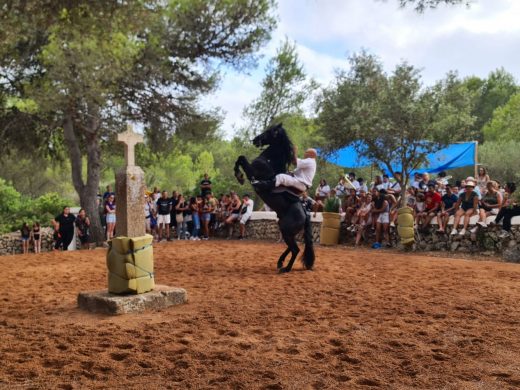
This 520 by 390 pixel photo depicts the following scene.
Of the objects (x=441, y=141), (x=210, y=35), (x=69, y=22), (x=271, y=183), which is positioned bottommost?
(x=271, y=183)

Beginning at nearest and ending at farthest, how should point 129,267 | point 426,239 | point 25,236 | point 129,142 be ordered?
point 129,267 < point 129,142 < point 426,239 < point 25,236

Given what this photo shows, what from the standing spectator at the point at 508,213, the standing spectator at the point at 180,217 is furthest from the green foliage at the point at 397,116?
the standing spectator at the point at 180,217

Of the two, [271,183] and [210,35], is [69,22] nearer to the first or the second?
[271,183]

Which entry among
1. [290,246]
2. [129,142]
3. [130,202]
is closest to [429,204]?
[290,246]

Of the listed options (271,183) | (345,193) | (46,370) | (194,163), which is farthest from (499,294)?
(194,163)

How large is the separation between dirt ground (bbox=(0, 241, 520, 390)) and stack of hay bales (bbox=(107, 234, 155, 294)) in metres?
0.53

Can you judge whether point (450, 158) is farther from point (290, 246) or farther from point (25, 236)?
point (25, 236)

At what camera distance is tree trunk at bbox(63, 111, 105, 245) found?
63.8ft

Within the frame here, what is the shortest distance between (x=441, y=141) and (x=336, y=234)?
13.4 feet

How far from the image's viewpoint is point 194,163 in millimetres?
52812

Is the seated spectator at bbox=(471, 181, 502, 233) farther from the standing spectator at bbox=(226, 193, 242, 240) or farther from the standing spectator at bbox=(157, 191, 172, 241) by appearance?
the standing spectator at bbox=(157, 191, 172, 241)

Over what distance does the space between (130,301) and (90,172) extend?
14.3 m

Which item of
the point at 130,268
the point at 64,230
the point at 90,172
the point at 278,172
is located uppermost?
the point at 90,172

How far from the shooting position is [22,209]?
780 inches
